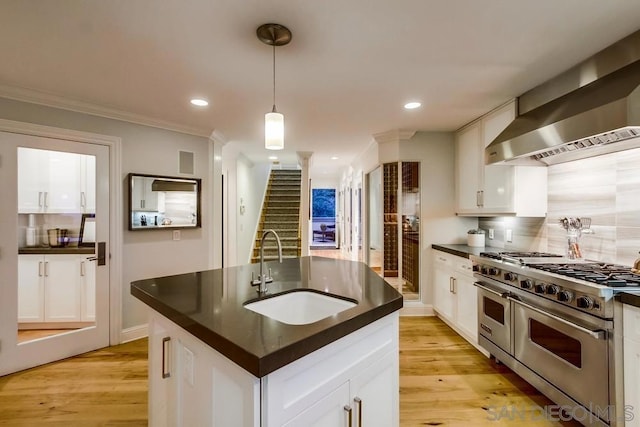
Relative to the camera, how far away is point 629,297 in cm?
153

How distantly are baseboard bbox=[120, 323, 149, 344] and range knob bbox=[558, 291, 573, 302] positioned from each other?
370 cm

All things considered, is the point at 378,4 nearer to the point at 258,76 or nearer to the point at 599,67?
the point at 258,76

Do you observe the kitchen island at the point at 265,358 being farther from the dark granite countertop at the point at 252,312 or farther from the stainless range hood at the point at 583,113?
the stainless range hood at the point at 583,113

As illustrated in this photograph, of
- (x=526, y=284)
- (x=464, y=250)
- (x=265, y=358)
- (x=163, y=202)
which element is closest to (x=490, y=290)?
(x=526, y=284)

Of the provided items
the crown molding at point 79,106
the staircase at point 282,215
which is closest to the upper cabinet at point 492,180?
the crown molding at point 79,106

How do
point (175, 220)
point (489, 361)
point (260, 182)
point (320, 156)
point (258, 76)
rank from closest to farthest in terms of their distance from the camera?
point (258, 76), point (489, 361), point (175, 220), point (320, 156), point (260, 182)

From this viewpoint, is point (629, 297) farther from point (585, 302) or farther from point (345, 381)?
point (345, 381)

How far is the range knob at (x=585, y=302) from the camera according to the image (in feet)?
5.52

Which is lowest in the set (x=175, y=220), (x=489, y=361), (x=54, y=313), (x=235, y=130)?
(x=489, y=361)

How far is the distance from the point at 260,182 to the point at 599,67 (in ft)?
21.7

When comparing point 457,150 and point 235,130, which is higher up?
point 235,130

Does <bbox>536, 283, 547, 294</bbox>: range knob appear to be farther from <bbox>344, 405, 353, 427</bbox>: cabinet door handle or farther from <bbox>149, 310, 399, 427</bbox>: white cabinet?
<bbox>344, 405, 353, 427</bbox>: cabinet door handle

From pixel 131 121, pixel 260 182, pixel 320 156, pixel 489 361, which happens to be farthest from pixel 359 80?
pixel 260 182

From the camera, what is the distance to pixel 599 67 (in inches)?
77.4
